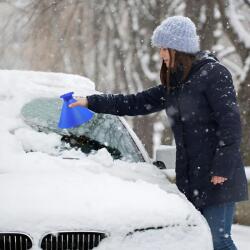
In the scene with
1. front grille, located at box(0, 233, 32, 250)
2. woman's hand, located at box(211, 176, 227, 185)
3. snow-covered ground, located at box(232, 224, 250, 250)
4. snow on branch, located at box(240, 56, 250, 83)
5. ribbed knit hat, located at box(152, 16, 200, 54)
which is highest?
snow on branch, located at box(240, 56, 250, 83)

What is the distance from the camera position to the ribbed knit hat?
3.37 meters

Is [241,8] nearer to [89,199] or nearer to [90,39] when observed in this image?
[90,39]

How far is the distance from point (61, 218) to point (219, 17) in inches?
374

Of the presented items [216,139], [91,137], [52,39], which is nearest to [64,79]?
[91,137]

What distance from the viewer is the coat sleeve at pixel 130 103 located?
13.0 feet

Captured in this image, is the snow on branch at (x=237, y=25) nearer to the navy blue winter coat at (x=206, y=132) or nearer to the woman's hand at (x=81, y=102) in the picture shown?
the woman's hand at (x=81, y=102)

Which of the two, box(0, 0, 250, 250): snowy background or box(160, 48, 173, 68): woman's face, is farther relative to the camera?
box(0, 0, 250, 250): snowy background

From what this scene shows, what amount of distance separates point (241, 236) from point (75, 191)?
3.15m

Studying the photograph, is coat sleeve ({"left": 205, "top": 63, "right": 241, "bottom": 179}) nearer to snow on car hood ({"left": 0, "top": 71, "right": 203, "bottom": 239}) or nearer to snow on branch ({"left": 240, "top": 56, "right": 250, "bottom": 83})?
snow on car hood ({"left": 0, "top": 71, "right": 203, "bottom": 239})

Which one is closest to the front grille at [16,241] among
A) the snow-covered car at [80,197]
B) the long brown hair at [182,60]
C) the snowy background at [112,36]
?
the snow-covered car at [80,197]

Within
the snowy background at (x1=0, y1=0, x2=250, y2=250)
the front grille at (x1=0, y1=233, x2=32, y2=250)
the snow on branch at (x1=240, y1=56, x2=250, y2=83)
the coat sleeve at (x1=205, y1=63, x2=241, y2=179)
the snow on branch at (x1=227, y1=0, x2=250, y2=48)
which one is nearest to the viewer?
the front grille at (x1=0, y1=233, x2=32, y2=250)

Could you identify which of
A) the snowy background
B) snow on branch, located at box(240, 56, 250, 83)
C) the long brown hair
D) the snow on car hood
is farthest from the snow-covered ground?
the snowy background

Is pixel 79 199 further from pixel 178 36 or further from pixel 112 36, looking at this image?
pixel 112 36

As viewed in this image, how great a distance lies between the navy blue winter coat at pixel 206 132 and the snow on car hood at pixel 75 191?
0.59ft
